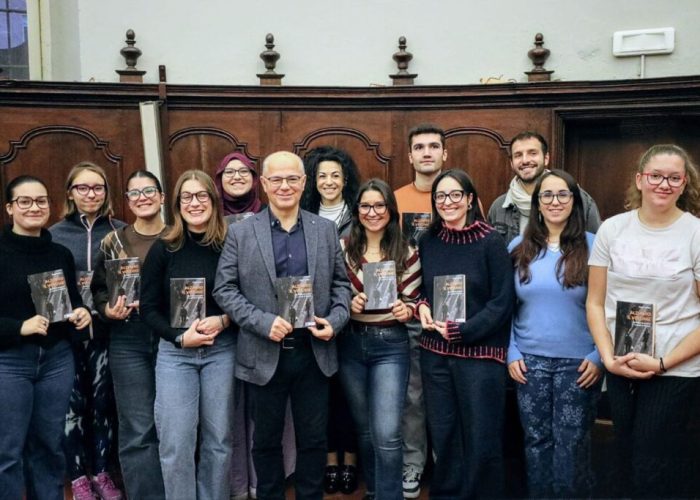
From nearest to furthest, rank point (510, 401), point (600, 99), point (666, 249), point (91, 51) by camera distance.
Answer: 1. point (666, 249)
2. point (510, 401)
3. point (600, 99)
4. point (91, 51)

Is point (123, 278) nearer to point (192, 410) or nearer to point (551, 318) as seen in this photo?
point (192, 410)

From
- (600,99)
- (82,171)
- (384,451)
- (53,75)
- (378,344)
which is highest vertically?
(53,75)

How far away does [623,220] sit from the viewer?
251 centimetres

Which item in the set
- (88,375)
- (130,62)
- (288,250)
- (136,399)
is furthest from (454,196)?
(130,62)

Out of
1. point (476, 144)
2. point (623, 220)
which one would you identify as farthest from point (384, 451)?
point (476, 144)

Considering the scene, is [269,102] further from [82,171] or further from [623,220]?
[623,220]

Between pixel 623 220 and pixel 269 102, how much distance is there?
287 cm

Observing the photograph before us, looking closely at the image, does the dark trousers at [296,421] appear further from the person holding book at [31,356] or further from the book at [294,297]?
the person holding book at [31,356]

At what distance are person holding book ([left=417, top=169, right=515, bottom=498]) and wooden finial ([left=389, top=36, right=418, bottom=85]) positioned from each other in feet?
7.25

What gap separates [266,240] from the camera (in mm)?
2588

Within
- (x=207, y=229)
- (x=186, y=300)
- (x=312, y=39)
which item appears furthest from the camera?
(x=312, y=39)

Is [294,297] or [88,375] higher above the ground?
[294,297]

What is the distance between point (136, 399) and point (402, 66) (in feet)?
10.4

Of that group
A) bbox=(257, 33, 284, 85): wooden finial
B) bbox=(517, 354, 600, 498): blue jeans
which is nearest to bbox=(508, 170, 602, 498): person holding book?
bbox=(517, 354, 600, 498): blue jeans
